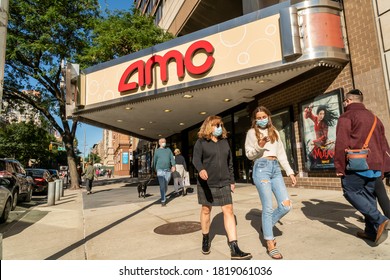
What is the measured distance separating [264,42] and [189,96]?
12.1 ft

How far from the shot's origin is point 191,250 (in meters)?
3.57

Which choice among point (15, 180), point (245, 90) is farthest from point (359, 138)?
point (15, 180)

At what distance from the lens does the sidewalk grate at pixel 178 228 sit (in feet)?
15.0

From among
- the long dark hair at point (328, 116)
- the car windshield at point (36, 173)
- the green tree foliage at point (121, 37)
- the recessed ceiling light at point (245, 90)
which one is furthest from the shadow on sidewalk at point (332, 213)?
the car windshield at point (36, 173)

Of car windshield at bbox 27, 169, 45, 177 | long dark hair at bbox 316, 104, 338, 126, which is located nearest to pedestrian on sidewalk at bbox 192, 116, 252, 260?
long dark hair at bbox 316, 104, 338, 126

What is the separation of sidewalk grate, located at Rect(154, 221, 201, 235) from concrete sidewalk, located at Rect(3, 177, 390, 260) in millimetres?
38

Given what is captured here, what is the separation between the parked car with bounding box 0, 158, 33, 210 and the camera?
8656mm

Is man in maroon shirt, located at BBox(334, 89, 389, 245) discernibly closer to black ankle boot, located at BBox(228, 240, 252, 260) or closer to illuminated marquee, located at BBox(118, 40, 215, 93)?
black ankle boot, located at BBox(228, 240, 252, 260)

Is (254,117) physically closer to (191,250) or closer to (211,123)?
(211,123)

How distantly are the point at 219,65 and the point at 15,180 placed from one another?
320 inches

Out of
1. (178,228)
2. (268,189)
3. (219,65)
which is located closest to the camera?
(268,189)

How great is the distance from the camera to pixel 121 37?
51.4 ft

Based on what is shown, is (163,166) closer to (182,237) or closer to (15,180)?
(182,237)

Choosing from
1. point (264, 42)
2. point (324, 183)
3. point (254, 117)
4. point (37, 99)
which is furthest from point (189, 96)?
point (37, 99)
